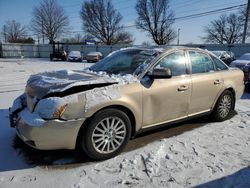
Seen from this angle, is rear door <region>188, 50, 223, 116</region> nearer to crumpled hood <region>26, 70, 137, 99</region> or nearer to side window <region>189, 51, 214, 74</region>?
side window <region>189, 51, 214, 74</region>

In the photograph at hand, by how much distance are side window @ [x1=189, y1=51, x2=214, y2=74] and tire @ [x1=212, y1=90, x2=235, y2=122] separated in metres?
0.66

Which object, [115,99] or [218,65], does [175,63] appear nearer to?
[218,65]

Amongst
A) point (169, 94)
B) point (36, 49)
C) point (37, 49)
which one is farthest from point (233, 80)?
point (37, 49)

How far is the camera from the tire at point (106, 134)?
3.55 meters

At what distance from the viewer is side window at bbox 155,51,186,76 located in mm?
4383

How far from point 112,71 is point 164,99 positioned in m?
0.95

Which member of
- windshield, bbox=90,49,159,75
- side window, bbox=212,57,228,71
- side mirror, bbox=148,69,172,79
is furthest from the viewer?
side window, bbox=212,57,228,71

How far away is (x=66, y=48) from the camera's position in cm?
4391

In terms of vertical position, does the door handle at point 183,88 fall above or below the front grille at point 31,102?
above

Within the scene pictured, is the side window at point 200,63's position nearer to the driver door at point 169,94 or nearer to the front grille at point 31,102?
the driver door at point 169,94

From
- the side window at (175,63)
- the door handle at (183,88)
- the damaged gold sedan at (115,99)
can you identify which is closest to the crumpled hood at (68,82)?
the damaged gold sedan at (115,99)

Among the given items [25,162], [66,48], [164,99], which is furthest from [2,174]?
[66,48]

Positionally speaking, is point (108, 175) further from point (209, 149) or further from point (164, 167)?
point (209, 149)

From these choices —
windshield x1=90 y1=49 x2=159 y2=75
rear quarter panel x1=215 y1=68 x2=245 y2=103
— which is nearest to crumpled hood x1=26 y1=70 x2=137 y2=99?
windshield x1=90 y1=49 x2=159 y2=75
